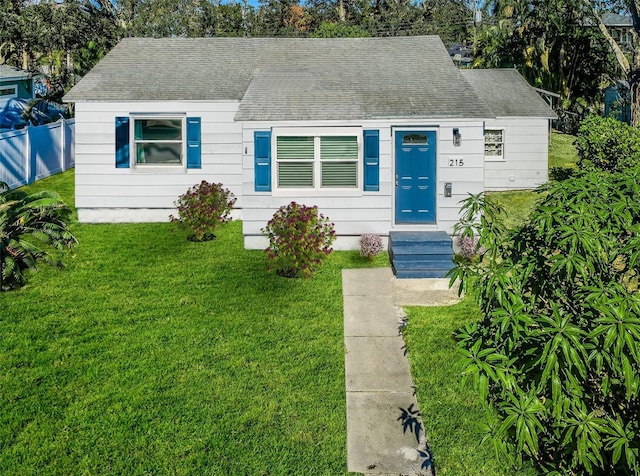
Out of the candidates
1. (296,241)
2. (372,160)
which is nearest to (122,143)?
(296,241)

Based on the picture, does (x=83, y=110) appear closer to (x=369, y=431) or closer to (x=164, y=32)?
(x=369, y=431)

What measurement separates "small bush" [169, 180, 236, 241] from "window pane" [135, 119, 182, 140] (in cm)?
169

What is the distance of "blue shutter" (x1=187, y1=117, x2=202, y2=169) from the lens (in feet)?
51.4

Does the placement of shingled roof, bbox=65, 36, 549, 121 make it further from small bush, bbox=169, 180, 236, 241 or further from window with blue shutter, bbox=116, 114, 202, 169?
small bush, bbox=169, 180, 236, 241

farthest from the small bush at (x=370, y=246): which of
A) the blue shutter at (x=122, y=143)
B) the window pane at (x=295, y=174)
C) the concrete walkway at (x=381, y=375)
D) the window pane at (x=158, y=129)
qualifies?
the blue shutter at (x=122, y=143)

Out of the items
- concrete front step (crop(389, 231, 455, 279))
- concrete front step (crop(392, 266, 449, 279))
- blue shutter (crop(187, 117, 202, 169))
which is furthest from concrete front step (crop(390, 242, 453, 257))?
blue shutter (crop(187, 117, 202, 169))

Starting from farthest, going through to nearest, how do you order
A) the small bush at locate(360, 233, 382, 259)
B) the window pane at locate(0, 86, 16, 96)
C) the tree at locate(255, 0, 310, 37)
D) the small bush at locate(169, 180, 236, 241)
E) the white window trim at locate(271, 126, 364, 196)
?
the tree at locate(255, 0, 310, 37)
the window pane at locate(0, 86, 16, 96)
the small bush at locate(169, 180, 236, 241)
the white window trim at locate(271, 126, 364, 196)
the small bush at locate(360, 233, 382, 259)

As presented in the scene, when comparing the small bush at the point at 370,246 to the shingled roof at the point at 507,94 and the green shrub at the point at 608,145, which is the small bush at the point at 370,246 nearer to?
the green shrub at the point at 608,145

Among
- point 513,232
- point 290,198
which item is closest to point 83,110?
point 290,198

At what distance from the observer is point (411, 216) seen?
13.6 m

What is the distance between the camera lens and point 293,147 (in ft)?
44.1

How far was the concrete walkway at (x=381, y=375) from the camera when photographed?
20.5 ft

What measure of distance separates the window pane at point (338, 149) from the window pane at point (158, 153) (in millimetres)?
4808

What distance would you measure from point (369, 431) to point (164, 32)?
46882mm
